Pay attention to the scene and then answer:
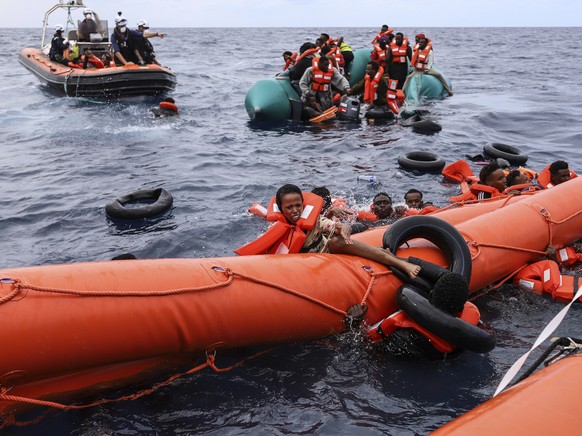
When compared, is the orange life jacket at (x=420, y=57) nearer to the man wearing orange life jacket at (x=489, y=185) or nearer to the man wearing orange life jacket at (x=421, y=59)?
the man wearing orange life jacket at (x=421, y=59)

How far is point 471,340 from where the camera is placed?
11.6 ft

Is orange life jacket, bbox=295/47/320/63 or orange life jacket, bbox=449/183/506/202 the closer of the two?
orange life jacket, bbox=449/183/506/202

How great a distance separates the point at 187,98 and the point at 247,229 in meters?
10.2

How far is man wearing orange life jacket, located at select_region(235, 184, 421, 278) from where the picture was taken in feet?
14.1

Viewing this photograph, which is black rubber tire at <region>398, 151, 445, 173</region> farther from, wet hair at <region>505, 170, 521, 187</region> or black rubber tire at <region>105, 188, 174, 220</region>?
black rubber tire at <region>105, 188, 174, 220</region>

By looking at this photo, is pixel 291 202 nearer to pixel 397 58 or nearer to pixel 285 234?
pixel 285 234

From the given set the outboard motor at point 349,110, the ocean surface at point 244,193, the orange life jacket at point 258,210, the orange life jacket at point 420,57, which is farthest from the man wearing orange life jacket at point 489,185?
the orange life jacket at point 420,57

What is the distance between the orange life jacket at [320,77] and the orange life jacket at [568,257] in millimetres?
7624

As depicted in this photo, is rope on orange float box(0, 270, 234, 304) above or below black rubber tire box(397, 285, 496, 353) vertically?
above

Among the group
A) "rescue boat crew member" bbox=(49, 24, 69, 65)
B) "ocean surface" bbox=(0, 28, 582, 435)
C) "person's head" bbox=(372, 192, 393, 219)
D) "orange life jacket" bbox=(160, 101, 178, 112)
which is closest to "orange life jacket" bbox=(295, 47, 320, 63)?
"ocean surface" bbox=(0, 28, 582, 435)

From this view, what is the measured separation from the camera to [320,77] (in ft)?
39.1

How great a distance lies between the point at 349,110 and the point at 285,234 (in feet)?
27.5

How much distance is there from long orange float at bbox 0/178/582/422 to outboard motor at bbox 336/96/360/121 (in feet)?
26.8

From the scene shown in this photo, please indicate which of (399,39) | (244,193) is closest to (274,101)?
(399,39)
